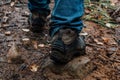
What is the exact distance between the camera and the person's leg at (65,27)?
79.5 inches

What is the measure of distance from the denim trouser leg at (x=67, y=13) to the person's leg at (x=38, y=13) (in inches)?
24.8

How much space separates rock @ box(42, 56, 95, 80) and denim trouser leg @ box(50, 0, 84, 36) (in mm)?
292

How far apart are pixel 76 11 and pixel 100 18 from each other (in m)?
1.24

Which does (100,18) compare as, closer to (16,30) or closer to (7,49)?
(16,30)

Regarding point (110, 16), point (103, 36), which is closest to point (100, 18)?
point (110, 16)

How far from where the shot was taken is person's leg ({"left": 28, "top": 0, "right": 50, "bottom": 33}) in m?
2.68

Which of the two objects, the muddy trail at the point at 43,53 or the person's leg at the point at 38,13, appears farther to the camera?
the person's leg at the point at 38,13

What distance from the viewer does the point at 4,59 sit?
2.36m

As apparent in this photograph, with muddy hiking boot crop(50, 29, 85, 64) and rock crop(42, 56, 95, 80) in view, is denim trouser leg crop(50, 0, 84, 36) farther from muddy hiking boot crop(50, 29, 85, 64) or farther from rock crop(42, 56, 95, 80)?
rock crop(42, 56, 95, 80)

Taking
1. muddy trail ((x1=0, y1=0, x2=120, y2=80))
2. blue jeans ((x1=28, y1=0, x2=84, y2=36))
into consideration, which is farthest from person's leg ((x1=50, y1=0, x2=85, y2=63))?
muddy trail ((x1=0, y1=0, x2=120, y2=80))

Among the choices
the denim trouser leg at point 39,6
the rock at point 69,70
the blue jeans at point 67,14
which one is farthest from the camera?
the denim trouser leg at point 39,6

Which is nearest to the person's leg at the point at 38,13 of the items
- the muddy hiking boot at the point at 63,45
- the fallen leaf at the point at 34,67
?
the fallen leaf at the point at 34,67

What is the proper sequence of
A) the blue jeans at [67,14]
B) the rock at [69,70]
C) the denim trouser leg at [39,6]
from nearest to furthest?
the blue jeans at [67,14] → the rock at [69,70] → the denim trouser leg at [39,6]

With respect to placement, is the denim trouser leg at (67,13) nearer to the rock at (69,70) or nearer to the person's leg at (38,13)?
the rock at (69,70)
